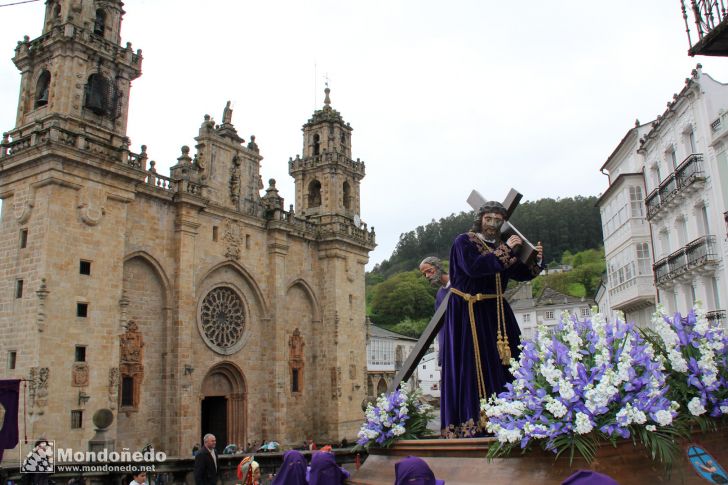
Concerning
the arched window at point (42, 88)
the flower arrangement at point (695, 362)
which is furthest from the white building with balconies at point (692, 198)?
the arched window at point (42, 88)

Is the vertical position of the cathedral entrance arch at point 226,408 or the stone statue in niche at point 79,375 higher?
the stone statue in niche at point 79,375

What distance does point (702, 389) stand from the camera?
15.5 ft

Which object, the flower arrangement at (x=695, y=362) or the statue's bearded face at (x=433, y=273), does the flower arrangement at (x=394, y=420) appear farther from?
the flower arrangement at (x=695, y=362)

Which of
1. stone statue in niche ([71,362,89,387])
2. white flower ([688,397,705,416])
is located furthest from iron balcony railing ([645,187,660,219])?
stone statue in niche ([71,362,89,387])

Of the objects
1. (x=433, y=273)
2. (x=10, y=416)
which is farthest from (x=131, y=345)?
(x=433, y=273)

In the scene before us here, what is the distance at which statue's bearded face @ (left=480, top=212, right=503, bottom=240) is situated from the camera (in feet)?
22.2

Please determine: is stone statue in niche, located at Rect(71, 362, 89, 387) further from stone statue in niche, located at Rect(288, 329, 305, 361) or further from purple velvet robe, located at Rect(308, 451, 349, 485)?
purple velvet robe, located at Rect(308, 451, 349, 485)

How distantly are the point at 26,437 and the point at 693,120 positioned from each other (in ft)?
74.1

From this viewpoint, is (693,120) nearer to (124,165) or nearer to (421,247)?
(124,165)

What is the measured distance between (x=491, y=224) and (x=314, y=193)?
3084 centimetres

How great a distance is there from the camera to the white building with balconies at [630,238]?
23125 millimetres

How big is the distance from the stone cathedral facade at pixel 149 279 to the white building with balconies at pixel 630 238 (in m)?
14.2

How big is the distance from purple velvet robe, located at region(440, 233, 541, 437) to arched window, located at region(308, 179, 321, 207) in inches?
1201

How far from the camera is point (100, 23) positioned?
23.7 meters
